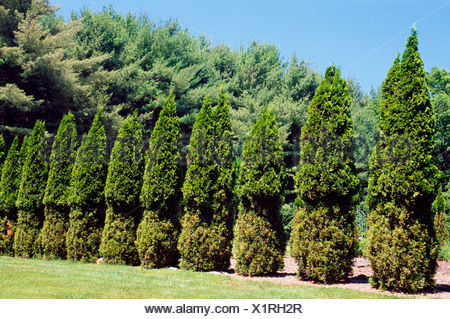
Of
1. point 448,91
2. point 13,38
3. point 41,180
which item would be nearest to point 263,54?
point 448,91

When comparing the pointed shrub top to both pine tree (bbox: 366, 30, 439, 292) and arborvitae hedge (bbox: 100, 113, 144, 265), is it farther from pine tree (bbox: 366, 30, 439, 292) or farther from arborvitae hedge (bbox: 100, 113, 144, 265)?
arborvitae hedge (bbox: 100, 113, 144, 265)

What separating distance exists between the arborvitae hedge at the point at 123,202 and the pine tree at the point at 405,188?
5627 mm

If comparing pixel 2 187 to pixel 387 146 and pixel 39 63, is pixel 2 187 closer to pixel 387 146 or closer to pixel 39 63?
pixel 39 63

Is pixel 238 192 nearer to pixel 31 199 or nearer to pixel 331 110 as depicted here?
pixel 331 110

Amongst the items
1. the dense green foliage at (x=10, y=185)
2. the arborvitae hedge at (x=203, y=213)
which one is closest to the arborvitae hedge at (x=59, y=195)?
the dense green foliage at (x=10, y=185)

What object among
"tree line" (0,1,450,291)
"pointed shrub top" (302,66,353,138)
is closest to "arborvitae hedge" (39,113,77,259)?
"tree line" (0,1,450,291)

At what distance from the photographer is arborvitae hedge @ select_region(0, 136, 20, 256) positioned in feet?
41.2

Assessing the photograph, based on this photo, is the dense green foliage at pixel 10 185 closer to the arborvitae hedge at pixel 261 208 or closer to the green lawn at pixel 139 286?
the green lawn at pixel 139 286

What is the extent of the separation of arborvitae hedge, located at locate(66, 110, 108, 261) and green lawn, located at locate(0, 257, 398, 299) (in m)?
1.75

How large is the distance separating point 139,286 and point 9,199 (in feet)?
26.8

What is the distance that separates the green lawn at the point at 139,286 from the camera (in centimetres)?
602

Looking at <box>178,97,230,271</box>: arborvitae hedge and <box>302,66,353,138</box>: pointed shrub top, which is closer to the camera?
<box>302,66,353,138</box>: pointed shrub top

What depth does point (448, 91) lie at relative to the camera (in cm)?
2823

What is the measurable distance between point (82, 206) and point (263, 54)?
25.5 meters
